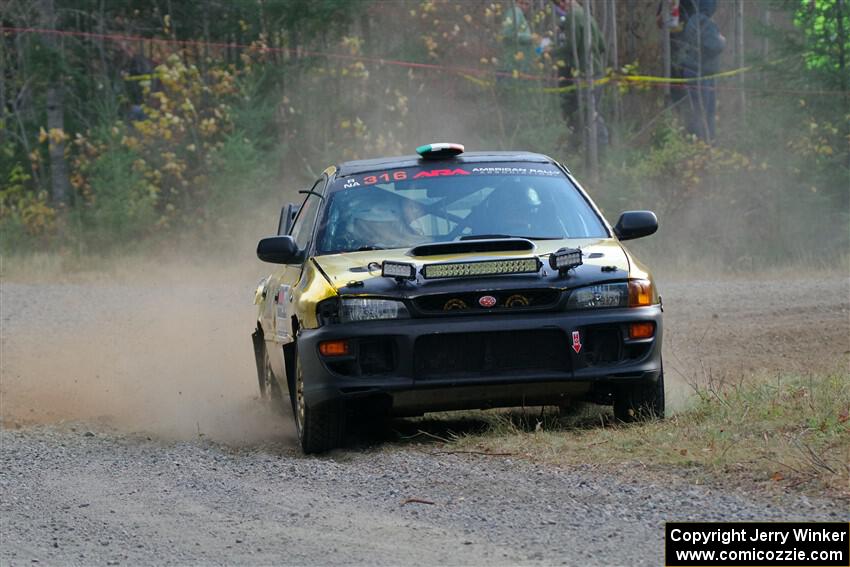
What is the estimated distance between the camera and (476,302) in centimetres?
792

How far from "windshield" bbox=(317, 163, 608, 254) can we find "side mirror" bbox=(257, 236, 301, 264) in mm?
170

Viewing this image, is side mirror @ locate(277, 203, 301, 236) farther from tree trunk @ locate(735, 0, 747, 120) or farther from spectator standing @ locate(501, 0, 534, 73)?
tree trunk @ locate(735, 0, 747, 120)

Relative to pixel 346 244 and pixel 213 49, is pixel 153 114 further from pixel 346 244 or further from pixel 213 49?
pixel 346 244

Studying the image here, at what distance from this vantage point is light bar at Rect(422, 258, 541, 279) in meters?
7.97

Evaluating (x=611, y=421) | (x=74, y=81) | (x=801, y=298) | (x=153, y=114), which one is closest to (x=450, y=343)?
(x=611, y=421)

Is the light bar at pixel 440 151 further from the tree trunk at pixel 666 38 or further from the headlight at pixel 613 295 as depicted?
the tree trunk at pixel 666 38

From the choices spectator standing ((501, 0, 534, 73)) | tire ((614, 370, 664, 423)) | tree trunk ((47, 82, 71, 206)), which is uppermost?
spectator standing ((501, 0, 534, 73))

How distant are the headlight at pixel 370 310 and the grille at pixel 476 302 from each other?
0.09 metres

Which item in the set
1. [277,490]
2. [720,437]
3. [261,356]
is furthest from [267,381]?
[720,437]

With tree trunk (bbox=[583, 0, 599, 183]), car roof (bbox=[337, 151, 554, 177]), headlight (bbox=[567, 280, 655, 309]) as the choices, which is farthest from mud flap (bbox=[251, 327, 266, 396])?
tree trunk (bbox=[583, 0, 599, 183])

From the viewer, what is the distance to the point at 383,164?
9633 mm

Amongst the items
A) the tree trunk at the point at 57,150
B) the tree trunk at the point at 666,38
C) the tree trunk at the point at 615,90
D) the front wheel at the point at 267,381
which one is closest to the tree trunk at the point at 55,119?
the tree trunk at the point at 57,150

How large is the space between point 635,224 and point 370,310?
1.98 m

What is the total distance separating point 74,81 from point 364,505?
24391 millimetres
